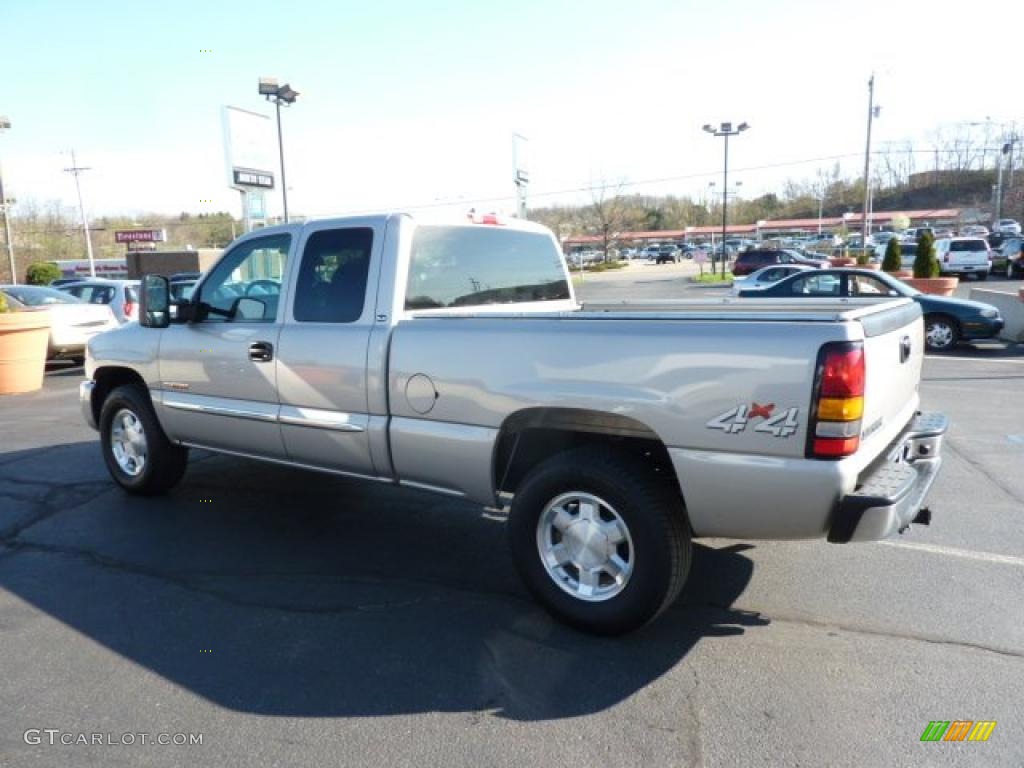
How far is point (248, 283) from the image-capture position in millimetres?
5129

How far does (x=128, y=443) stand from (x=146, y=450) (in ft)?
1.07

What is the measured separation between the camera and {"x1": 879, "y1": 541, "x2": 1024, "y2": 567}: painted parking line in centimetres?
423

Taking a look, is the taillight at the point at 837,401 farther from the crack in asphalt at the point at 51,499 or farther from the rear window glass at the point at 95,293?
the rear window glass at the point at 95,293

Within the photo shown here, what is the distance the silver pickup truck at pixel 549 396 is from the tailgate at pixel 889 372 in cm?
2

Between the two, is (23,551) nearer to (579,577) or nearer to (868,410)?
(579,577)

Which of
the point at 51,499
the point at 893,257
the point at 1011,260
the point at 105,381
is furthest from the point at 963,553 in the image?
the point at 1011,260

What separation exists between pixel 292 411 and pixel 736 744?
3.05m

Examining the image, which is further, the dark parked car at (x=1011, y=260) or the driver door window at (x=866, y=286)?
the dark parked car at (x=1011, y=260)

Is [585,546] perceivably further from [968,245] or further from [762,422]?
[968,245]

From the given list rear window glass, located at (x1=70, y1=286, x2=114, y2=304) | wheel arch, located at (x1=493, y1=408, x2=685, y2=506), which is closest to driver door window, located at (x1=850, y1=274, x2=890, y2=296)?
wheel arch, located at (x1=493, y1=408, x2=685, y2=506)

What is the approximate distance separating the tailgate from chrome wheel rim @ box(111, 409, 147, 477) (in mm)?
4952

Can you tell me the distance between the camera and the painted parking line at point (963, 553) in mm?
4230

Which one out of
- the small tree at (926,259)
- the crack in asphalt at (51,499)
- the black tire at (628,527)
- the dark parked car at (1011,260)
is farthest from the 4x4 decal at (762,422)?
the dark parked car at (1011,260)

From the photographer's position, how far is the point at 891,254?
82.6 feet
